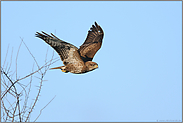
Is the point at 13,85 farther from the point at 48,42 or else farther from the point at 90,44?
the point at 90,44

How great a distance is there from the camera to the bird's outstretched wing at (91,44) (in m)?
7.71

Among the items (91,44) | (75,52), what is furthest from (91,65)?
(91,44)

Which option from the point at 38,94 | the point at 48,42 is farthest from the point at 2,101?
the point at 48,42

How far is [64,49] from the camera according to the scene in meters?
6.48

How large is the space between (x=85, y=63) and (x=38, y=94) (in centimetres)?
316

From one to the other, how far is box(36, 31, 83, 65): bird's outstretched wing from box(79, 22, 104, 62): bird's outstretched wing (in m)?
0.74

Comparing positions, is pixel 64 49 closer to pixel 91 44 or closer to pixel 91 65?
pixel 91 65

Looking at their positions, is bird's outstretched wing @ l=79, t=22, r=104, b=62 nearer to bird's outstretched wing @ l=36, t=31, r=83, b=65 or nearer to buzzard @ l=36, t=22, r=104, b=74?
buzzard @ l=36, t=22, r=104, b=74

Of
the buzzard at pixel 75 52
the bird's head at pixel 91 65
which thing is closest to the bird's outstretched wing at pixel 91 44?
the buzzard at pixel 75 52

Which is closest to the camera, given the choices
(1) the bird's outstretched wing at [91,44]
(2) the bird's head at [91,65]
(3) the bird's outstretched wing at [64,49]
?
(3) the bird's outstretched wing at [64,49]

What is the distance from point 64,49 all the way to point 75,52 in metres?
0.35

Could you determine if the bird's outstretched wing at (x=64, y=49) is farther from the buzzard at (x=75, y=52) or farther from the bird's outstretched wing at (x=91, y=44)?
the bird's outstretched wing at (x=91, y=44)

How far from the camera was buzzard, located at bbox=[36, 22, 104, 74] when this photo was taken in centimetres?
622

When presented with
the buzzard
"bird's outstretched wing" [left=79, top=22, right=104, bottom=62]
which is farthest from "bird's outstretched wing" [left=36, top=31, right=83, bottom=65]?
"bird's outstretched wing" [left=79, top=22, right=104, bottom=62]
